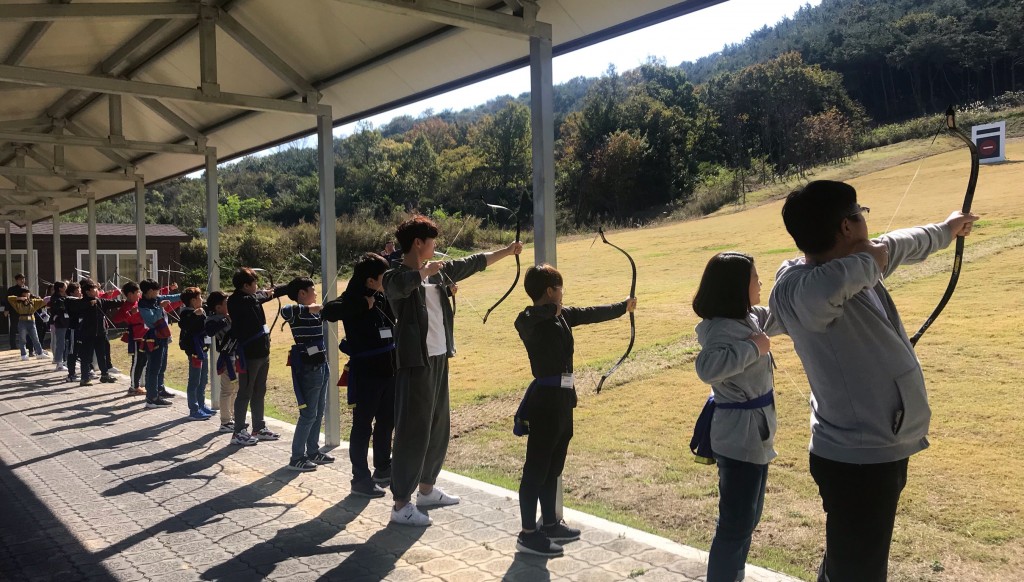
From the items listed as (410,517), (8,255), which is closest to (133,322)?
(410,517)

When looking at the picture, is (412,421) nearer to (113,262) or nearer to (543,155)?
(543,155)

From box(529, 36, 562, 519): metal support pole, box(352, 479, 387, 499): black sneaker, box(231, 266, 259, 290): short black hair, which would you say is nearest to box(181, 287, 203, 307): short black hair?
box(231, 266, 259, 290): short black hair

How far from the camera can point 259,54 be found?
546 cm

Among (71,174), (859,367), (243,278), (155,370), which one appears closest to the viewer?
(859,367)

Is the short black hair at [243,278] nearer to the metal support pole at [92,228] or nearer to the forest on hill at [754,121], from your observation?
the forest on hill at [754,121]

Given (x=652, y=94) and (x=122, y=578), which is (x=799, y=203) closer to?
(x=122, y=578)

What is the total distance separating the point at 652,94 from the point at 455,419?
524 inches

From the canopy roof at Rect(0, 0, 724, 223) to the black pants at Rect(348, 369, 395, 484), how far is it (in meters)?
2.10

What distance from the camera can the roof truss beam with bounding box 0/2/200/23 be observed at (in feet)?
13.6

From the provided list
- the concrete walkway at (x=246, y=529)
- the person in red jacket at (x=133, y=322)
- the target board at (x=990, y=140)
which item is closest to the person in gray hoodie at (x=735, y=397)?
the concrete walkway at (x=246, y=529)

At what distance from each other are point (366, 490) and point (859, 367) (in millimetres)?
3285

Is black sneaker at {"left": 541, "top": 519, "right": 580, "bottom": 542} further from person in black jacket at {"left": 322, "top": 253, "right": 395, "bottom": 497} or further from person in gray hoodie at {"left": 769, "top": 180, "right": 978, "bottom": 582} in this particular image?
person in gray hoodie at {"left": 769, "top": 180, "right": 978, "bottom": 582}

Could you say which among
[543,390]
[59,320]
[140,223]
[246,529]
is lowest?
[246,529]

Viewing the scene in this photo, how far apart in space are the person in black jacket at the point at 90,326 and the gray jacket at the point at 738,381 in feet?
28.8
